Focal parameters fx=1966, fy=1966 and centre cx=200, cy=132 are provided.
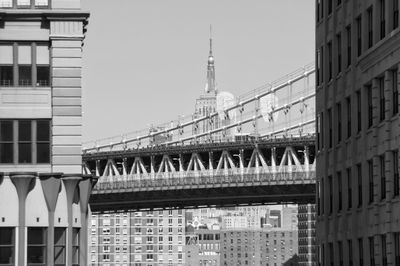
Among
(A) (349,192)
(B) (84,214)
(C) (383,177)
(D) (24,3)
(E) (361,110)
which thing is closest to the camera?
(C) (383,177)

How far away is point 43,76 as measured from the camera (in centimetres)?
6022

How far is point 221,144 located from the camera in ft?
564

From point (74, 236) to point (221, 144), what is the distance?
112819 mm

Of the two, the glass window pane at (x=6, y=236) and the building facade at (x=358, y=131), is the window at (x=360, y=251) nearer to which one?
the building facade at (x=358, y=131)

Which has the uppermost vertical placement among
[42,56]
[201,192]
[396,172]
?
[201,192]

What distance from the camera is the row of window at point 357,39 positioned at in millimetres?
58941

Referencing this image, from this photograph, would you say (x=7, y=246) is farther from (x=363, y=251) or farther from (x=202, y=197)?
(x=202, y=197)

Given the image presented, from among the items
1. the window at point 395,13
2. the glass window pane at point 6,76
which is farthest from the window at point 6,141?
the window at point 395,13

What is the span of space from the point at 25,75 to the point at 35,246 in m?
5.43

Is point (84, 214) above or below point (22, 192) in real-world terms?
below

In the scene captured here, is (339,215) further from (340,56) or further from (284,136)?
(284,136)

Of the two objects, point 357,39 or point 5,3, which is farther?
point 357,39

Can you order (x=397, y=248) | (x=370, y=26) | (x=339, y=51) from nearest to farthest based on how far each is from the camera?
(x=397, y=248), (x=370, y=26), (x=339, y=51)

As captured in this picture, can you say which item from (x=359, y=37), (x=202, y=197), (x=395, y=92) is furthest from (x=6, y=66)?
(x=202, y=197)
